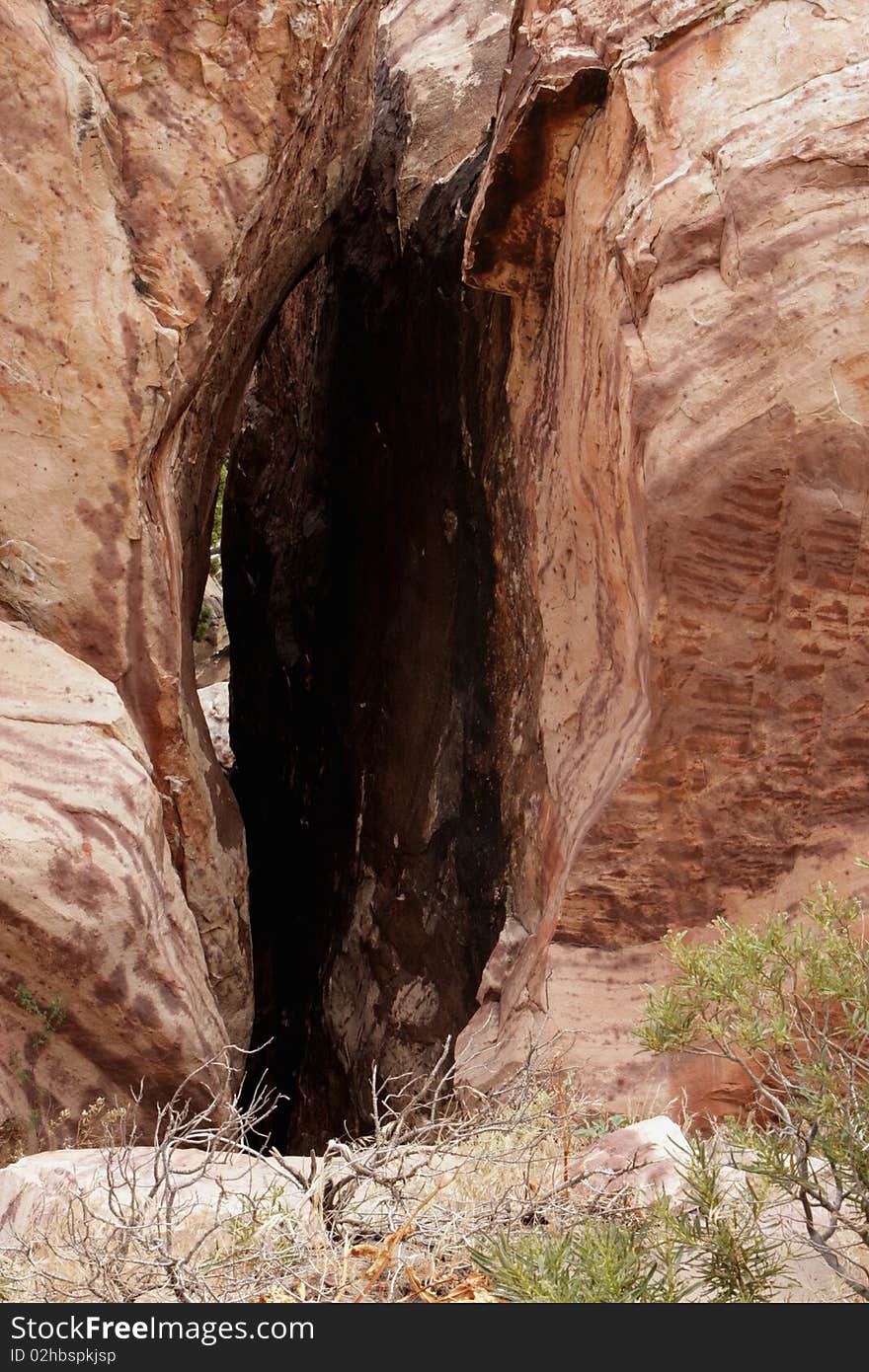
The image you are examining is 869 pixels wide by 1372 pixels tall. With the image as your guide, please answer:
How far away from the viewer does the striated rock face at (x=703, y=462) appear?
4195 millimetres

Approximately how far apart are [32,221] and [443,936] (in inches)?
131

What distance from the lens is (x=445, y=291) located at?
697cm

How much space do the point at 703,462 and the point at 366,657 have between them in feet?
11.6

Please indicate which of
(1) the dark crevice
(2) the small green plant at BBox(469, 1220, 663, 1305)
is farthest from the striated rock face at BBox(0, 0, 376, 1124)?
(2) the small green plant at BBox(469, 1220, 663, 1305)

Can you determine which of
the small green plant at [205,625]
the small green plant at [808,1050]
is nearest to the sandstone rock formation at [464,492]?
the small green plant at [808,1050]

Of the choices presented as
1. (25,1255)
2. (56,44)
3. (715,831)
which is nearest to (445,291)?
(56,44)

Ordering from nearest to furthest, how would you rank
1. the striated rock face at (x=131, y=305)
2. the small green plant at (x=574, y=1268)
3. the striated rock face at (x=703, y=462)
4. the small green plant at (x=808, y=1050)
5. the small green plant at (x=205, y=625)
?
the small green plant at (x=574, y=1268)
the small green plant at (x=808, y=1050)
the striated rock face at (x=703, y=462)
the striated rock face at (x=131, y=305)
the small green plant at (x=205, y=625)

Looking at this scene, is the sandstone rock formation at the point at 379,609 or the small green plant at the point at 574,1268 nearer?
the small green plant at the point at 574,1268

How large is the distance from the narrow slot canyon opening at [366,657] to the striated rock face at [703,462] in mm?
1137

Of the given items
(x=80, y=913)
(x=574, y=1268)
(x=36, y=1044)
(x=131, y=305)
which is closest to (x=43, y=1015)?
(x=36, y=1044)

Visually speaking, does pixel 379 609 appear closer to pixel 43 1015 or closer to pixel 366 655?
pixel 366 655

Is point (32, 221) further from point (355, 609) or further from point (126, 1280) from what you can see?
point (126, 1280)

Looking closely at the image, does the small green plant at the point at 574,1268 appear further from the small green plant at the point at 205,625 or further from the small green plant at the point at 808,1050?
the small green plant at the point at 205,625

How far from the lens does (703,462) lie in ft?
14.0
